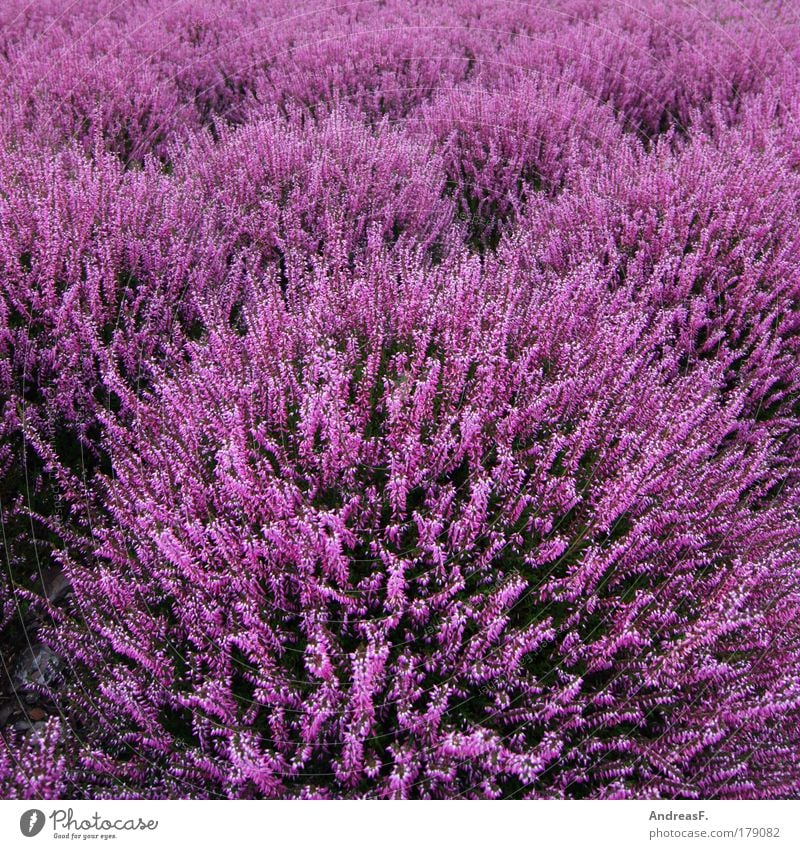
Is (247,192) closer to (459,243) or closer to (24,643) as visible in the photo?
(459,243)

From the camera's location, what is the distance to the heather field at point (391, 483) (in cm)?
156

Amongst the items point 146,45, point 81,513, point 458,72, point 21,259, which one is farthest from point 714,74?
point 81,513

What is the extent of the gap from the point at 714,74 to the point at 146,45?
477 cm

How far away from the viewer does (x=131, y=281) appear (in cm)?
290

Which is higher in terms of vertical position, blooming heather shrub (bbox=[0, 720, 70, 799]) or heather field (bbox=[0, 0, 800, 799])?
heather field (bbox=[0, 0, 800, 799])
